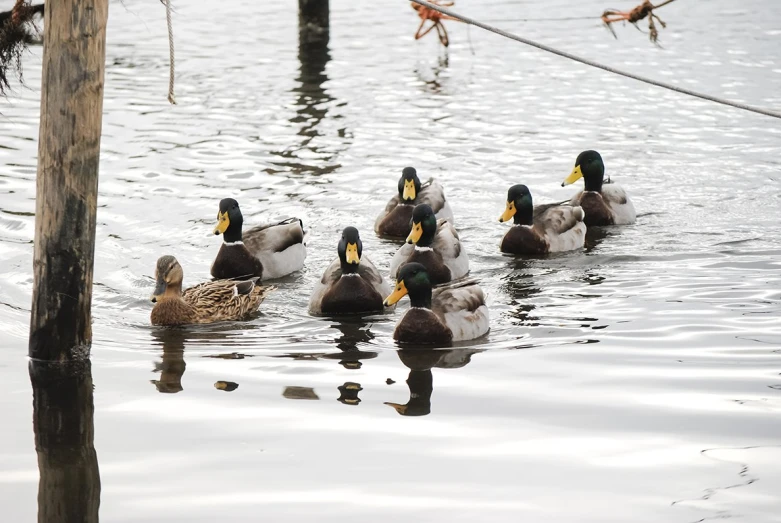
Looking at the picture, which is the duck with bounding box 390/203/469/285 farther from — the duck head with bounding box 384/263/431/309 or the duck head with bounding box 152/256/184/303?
the duck head with bounding box 152/256/184/303

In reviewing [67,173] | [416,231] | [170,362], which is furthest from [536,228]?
[67,173]

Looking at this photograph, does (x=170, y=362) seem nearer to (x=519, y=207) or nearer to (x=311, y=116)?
(x=519, y=207)

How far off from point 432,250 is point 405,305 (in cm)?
62

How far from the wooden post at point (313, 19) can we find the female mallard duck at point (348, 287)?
13.7 metres

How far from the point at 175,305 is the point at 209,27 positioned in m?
15.9

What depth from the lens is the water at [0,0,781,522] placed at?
20.1 ft

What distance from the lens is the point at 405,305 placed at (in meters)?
10.1

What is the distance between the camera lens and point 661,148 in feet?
48.9

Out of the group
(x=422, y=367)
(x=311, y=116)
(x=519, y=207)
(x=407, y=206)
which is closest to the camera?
(x=422, y=367)

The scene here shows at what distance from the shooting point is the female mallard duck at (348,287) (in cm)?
950

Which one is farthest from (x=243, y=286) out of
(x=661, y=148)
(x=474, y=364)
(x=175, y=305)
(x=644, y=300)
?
(x=661, y=148)

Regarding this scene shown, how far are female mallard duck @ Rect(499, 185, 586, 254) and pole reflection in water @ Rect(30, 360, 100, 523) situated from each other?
4.80m

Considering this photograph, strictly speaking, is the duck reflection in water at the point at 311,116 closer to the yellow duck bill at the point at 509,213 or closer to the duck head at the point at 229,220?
the yellow duck bill at the point at 509,213

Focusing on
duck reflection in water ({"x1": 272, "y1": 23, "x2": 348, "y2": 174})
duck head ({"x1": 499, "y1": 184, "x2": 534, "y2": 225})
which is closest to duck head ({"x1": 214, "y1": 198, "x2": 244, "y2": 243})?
duck head ({"x1": 499, "y1": 184, "x2": 534, "y2": 225})
